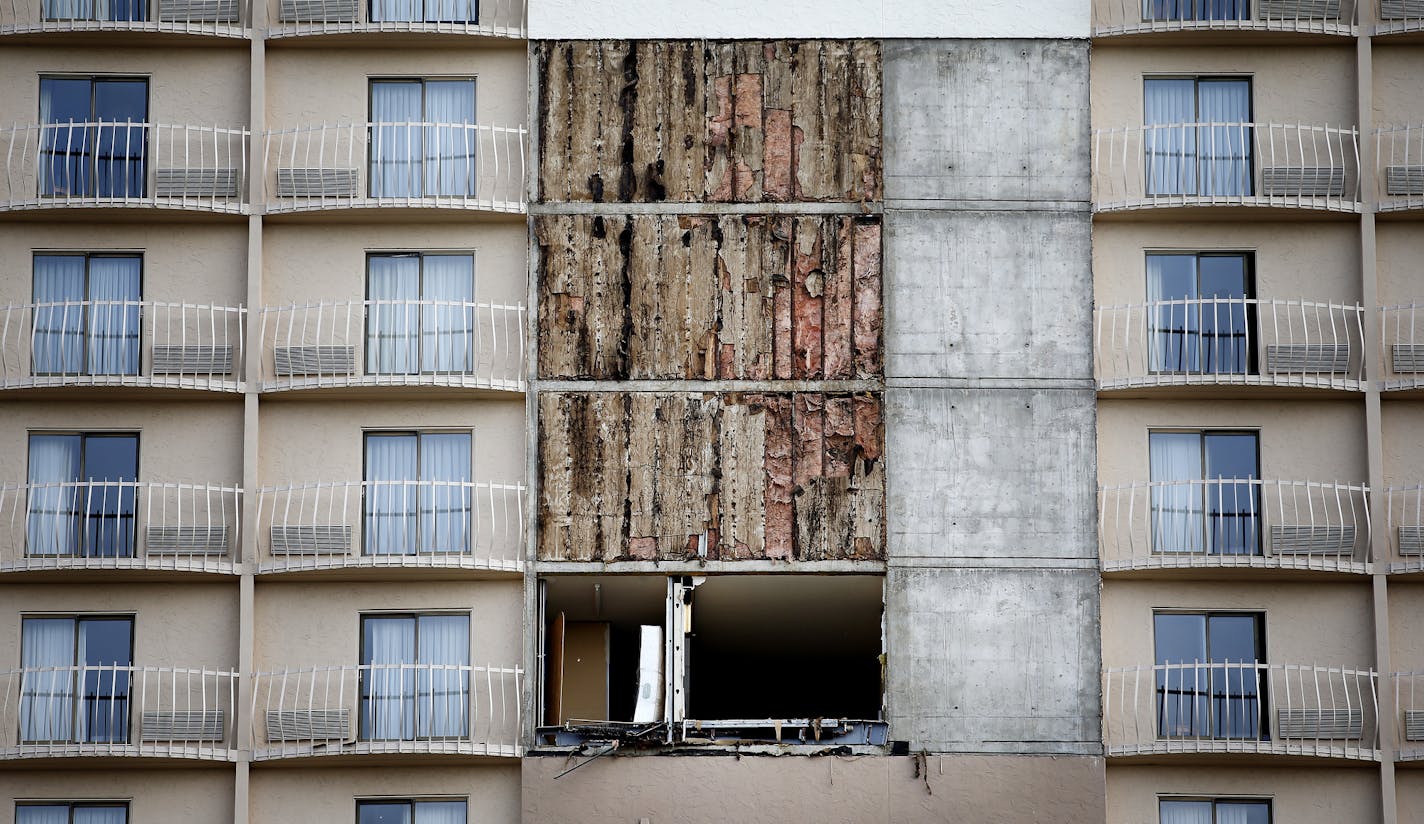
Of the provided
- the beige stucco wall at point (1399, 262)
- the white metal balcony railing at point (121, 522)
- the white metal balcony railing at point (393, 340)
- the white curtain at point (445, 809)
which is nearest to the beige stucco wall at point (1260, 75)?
the beige stucco wall at point (1399, 262)

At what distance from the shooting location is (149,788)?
36.7 meters

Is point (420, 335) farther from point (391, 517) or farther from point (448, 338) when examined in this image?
point (391, 517)

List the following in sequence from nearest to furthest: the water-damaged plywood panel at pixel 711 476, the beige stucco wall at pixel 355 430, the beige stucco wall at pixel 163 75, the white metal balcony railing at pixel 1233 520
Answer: the white metal balcony railing at pixel 1233 520 < the water-damaged plywood panel at pixel 711 476 < the beige stucco wall at pixel 355 430 < the beige stucco wall at pixel 163 75

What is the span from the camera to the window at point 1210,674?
121 ft

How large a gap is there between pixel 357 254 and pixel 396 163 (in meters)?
1.80

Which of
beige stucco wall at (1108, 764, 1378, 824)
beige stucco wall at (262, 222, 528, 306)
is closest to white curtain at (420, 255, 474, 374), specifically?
beige stucco wall at (262, 222, 528, 306)

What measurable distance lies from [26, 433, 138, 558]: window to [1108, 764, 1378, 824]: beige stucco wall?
1792 centimetres

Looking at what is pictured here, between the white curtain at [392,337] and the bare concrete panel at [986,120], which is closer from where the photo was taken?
the white curtain at [392,337]

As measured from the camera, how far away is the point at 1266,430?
38.2 m

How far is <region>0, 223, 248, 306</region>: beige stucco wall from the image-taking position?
38.3m

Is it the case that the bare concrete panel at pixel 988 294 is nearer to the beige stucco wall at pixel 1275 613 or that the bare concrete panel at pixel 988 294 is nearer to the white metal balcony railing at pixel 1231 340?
the white metal balcony railing at pixel 1231 340

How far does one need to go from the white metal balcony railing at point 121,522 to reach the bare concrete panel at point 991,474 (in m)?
11.8

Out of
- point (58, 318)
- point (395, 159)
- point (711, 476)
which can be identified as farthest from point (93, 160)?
point (711, 476)

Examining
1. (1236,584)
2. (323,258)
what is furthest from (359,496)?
(1236,584)
